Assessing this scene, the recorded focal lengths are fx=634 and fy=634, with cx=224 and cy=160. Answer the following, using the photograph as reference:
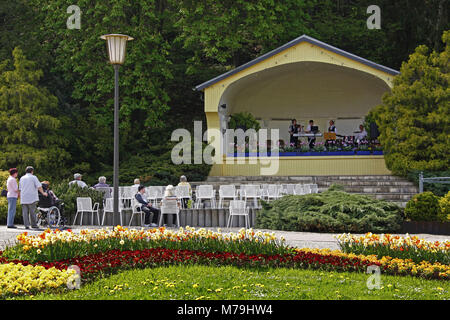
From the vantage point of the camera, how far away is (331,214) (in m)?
14.4

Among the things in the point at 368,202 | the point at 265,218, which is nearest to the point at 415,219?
the point at 368,202

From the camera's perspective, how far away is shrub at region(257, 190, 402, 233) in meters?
14.0

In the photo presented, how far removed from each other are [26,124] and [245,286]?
17.7 m

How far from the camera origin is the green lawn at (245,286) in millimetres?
6918

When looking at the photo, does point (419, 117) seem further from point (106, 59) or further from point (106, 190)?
point (106, 59)

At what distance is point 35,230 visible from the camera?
14.6m

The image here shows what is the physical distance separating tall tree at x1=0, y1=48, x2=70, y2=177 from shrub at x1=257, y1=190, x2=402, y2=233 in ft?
35.6

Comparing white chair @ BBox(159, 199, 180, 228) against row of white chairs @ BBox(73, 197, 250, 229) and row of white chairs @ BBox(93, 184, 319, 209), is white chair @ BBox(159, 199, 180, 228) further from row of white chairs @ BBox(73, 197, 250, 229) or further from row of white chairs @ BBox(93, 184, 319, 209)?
row of white chairs @ BBox(93, 184, 319, 209)

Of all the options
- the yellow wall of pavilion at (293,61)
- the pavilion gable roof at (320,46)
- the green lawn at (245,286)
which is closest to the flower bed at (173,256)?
the green lawn at (245,286)

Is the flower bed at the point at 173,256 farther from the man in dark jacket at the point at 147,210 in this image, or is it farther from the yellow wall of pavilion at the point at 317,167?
the yellow wall of pavilion at the point at 317,167

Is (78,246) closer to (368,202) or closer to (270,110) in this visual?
(368,202)

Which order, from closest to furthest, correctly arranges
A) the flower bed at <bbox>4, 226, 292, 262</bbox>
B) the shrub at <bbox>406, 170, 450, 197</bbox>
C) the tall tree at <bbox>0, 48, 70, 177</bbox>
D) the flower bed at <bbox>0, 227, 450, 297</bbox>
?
the flower bed at <bbox>0, 227, 450, 297</bbox>
the flower bed at <bbox>4, 226, 292, 262</bbox>
the shrub at <bbox>406, 170, 450, 197</bbox>
the tall tree at <bbox>0, 48, 70, 177</bbox>

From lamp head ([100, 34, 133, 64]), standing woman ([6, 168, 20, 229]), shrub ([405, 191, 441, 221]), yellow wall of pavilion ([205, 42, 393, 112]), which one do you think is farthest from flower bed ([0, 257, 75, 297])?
yellow wall of pavilion ([205, 42, 393, 112])
